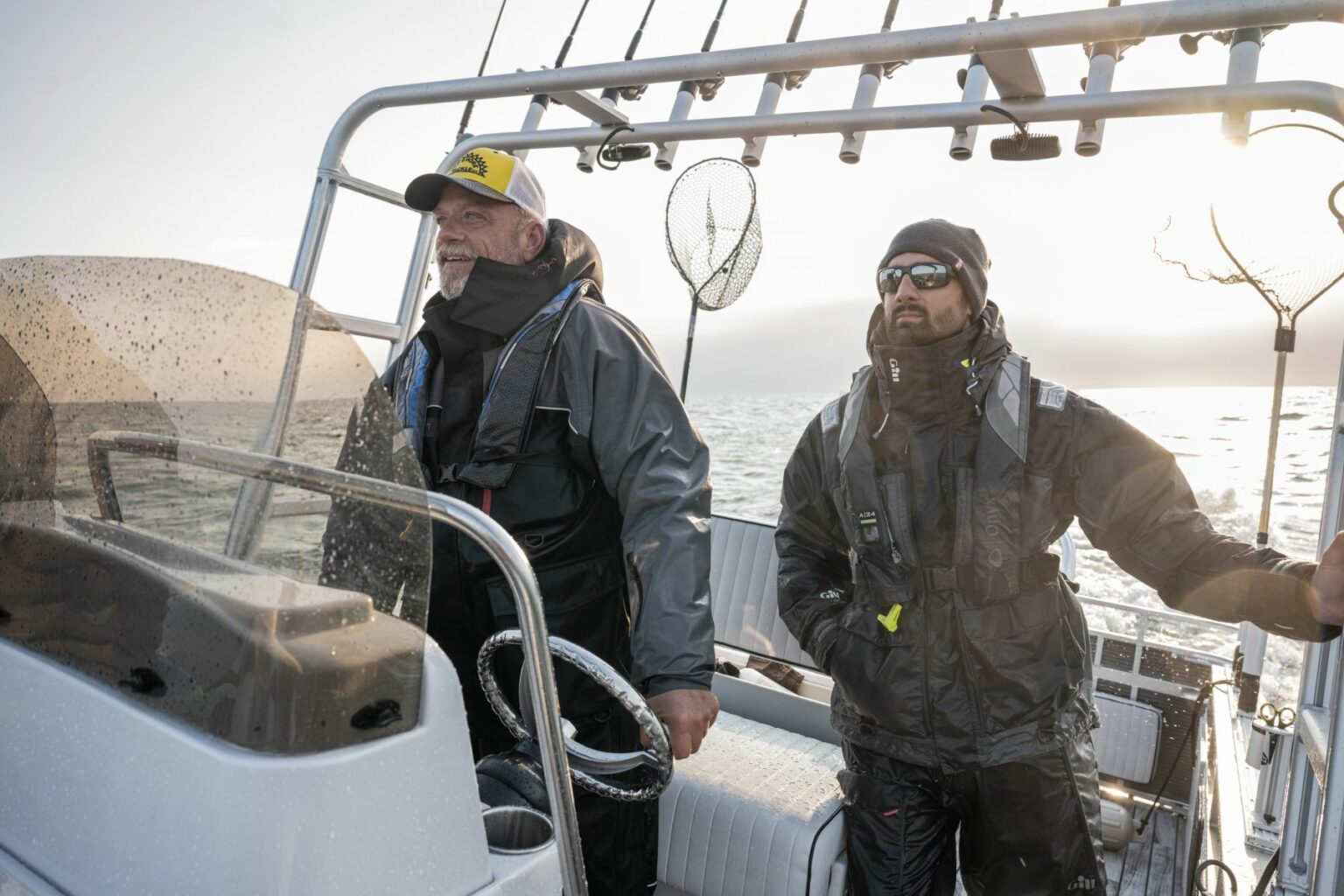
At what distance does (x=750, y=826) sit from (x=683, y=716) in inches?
35.2

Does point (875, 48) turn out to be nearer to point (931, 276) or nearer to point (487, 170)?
point (931, 276)

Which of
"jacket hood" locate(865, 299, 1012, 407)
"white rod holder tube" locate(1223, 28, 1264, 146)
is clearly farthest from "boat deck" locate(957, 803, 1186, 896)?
"white rod holder tube" locate(1223, 28, 1264, 146)

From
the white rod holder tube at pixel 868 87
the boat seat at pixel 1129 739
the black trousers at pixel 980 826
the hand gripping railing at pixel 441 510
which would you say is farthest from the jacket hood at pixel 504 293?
the boat seat at pixel 1129 739

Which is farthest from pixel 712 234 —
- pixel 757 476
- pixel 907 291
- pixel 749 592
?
pixel 757 476

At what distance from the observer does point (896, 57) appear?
1.86 metres

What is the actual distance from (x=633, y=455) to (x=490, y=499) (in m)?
0.29

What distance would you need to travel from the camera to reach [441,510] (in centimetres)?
86

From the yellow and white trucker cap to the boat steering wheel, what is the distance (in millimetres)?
1114

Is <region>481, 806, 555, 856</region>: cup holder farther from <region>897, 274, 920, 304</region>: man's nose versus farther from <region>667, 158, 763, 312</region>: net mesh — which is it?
<region>667, 158, 763, 312</region>: net mesh

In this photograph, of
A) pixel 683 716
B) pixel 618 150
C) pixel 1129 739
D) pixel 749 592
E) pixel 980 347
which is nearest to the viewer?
pixel 683 716

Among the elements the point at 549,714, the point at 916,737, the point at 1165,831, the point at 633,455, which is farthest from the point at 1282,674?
the point at 549,714

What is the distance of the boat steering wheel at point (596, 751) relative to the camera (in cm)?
96

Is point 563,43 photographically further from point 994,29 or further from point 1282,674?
point 1282,674

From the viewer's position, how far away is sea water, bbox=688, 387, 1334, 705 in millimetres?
9094
